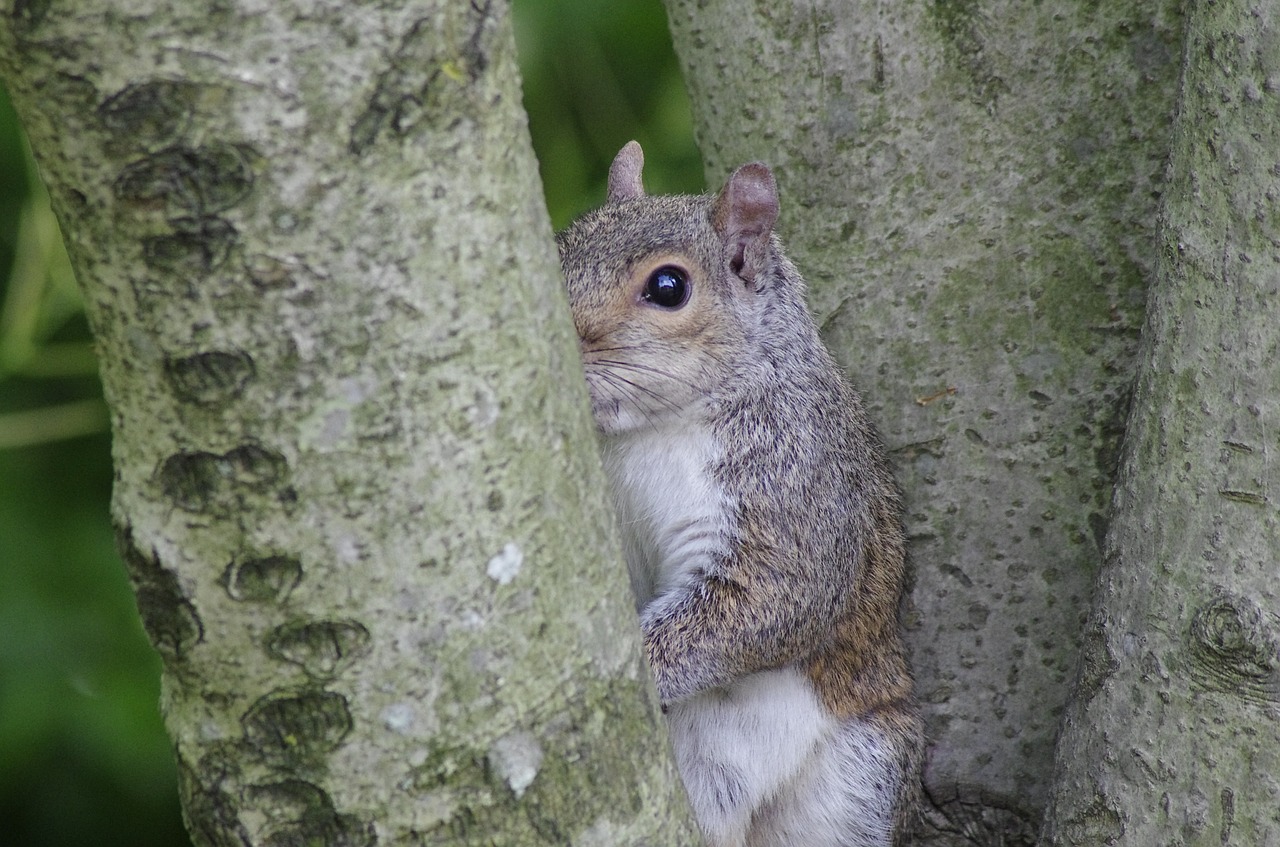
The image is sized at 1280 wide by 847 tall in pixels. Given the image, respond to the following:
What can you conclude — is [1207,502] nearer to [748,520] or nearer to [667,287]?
[748,520]

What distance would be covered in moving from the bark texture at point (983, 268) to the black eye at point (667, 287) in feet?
0.64

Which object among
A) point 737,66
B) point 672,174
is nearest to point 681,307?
point 737,66

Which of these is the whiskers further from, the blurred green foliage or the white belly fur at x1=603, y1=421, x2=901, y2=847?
the blurred green foliage

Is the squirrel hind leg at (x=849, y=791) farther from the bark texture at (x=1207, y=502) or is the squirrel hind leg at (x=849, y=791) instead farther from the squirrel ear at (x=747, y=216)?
the squirrel ear at (x=747, y=216)

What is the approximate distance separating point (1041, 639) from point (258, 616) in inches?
46.4

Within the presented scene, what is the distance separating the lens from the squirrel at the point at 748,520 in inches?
68.5

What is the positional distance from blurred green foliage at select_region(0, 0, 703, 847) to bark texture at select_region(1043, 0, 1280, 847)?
165 centimetres

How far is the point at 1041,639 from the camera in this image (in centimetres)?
176

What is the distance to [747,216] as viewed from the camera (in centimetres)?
180

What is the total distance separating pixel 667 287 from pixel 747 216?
6.0 inches

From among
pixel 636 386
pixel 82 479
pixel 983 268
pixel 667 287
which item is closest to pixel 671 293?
pixel 667 287

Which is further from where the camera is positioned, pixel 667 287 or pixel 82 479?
pixel 82 479

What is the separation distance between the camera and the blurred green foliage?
243 cm

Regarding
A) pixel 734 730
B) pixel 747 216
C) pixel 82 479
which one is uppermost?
pixel 747 216
